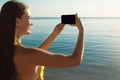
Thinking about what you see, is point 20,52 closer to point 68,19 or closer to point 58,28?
point 68,19

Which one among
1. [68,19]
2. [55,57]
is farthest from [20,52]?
[68,19]

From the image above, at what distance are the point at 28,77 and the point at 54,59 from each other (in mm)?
463

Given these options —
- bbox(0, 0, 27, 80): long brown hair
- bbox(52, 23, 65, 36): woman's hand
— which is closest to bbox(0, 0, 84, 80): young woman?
bbox(0, 0, 27, 80): long brown hair

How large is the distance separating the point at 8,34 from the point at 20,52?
9.3 inches

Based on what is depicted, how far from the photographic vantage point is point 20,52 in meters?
3.67

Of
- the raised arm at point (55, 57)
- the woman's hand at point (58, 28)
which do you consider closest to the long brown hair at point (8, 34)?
the raised arm at point (55, 57)

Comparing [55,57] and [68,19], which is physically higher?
[68,19]

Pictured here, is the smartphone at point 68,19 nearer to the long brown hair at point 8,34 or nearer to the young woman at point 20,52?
the young woman at point 20,52

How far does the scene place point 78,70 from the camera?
1662 centimetres

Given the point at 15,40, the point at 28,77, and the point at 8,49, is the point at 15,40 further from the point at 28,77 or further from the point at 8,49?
the point at 28,77

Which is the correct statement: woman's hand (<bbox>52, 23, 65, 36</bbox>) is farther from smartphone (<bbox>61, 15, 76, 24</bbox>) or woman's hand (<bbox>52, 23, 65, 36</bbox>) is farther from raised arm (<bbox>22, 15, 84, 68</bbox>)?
raised arm (<bbox>22, 15, 84, 68</bbox>)

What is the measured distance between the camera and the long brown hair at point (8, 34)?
3652mm

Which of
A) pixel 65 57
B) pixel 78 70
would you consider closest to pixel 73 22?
pixel 65 57

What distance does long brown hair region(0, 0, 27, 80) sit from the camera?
365 centimetres
